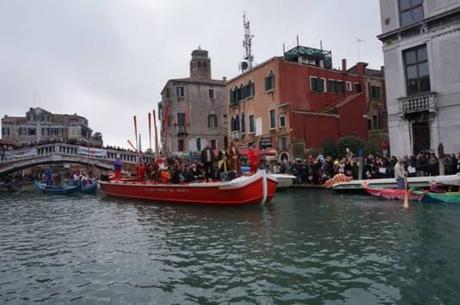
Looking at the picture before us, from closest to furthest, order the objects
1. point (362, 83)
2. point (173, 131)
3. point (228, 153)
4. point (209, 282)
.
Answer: point (209, 282) < point (228, 153) < point (362, 83) < point (173, 131)

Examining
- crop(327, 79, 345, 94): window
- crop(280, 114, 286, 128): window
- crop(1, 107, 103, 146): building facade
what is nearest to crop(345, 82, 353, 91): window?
crop(327, 79, 345, 94): window

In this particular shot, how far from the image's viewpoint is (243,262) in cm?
845

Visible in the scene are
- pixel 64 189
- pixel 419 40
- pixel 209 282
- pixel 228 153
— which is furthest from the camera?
pixel 64 189

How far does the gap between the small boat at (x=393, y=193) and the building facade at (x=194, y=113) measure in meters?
31.8

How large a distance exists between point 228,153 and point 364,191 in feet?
22.6

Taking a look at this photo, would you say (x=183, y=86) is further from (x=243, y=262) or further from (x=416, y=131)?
(x=243, y=262)

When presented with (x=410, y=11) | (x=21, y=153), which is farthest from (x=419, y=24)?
(x=21, y=153)

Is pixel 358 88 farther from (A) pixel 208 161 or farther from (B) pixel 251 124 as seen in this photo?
(A) pixel 208 161

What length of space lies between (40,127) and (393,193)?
75.0m

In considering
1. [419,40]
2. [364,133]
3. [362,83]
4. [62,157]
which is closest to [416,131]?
[419,40]

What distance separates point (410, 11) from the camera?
22328mm

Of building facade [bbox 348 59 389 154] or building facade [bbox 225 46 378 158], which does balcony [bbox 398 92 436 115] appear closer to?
building facade [bbox 225 46 378 158]

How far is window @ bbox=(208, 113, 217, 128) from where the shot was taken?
53.0 meters

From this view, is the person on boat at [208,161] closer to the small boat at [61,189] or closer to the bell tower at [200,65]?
the small boat at [61,189]
